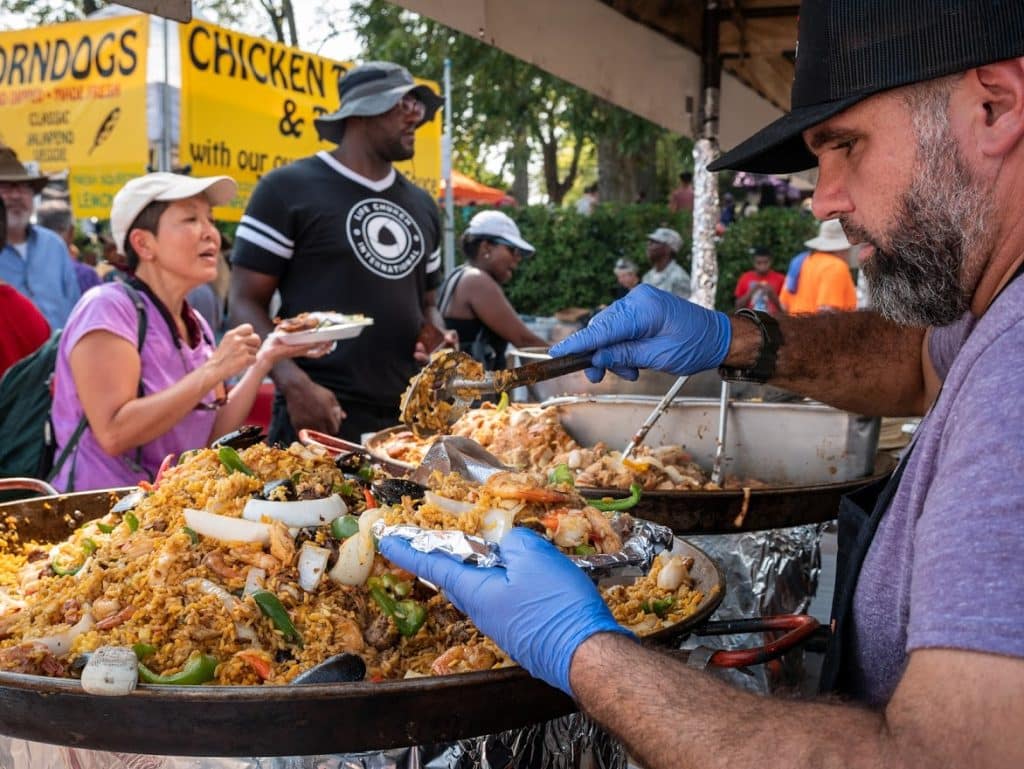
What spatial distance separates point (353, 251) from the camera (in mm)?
4590

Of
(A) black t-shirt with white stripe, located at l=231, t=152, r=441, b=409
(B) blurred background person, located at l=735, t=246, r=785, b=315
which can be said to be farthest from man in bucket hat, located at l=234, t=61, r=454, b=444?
(B) blurred background person, located at l=735, t=246, r=785, b=315

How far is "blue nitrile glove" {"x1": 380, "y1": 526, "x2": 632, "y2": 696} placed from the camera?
141cm

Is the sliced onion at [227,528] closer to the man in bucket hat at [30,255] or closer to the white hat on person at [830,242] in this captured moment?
the man in bucket hat at [30,255]

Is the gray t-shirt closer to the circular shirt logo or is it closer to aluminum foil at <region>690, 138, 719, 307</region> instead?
the circular shirt logo

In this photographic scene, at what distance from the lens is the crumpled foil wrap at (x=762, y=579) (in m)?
2.95

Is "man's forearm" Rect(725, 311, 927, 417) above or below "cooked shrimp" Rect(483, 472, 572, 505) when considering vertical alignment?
above

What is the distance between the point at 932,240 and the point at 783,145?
1.45ft

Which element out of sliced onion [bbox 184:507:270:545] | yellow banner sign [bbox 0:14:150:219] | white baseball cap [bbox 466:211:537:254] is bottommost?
sliced onion [bbox 184:507:270:545]

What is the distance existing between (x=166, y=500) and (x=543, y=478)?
83 centimetres

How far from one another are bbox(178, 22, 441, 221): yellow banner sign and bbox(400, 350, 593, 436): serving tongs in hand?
178 inches

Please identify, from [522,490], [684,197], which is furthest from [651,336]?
[684,197]

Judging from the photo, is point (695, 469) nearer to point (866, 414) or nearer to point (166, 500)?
point (866, 414)

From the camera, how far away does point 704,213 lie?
20.1 feet

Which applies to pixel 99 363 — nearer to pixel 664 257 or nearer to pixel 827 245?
pixel 827 245
